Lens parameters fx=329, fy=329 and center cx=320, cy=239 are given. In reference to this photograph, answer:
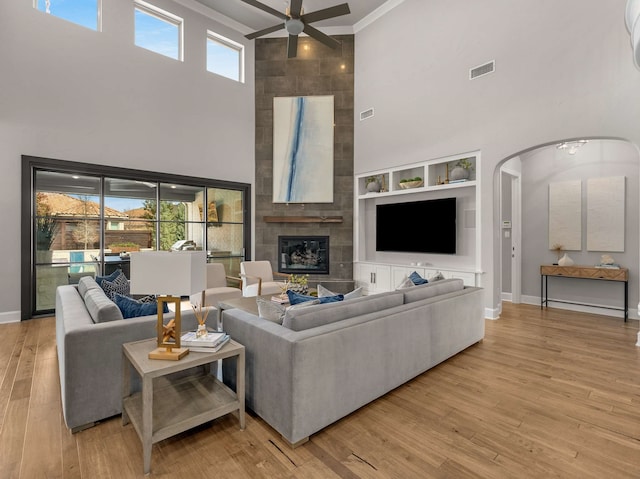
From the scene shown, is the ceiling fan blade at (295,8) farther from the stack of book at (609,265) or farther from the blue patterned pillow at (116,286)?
the stack of book at (609,265)

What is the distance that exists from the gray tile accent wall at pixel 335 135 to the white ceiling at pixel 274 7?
1.08 feet

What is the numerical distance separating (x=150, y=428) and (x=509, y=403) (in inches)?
95.6

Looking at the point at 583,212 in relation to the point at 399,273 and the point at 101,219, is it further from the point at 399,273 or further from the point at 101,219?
the point at 101,219

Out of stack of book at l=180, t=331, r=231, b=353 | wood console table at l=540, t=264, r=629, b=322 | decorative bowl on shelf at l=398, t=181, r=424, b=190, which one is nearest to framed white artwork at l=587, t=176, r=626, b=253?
wood console table at l=540, t=264, r=629, b=322

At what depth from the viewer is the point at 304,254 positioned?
7.18 metres

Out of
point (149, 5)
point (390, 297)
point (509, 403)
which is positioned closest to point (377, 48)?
point (149, 5)

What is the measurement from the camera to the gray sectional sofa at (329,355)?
192 centimetres

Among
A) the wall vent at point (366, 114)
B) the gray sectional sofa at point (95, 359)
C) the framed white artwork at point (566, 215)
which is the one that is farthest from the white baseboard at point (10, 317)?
the framed white artwork at point (566, 215)

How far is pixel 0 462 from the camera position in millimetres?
1760

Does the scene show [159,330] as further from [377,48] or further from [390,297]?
[377,48]

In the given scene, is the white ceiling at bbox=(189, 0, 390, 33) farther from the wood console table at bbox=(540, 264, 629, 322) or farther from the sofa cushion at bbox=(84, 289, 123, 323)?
the sofa cushion at bbox=(84, 289, 123, 323)

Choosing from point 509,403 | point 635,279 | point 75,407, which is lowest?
point 509,403

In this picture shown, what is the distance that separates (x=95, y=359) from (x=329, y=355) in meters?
1.48

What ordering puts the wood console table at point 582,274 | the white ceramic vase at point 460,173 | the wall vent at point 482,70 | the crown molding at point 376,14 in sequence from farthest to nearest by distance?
the crown molding at point 376,14 < the white ceramic vase at point 460,173 < the wall vent at point 482,70 < the wood console table at point 582,274
